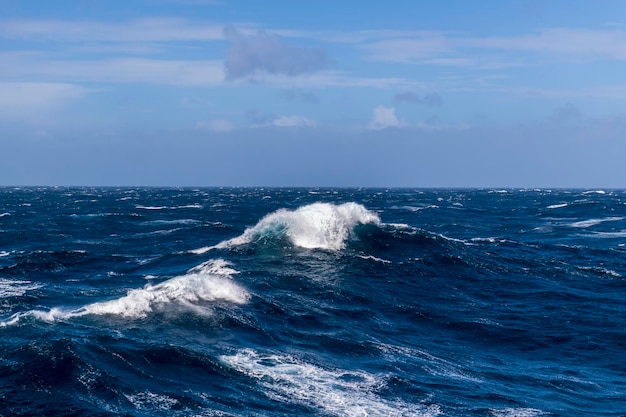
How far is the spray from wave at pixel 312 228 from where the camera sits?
53.9 metres

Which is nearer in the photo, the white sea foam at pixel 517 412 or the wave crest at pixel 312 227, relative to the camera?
the white sea foam at pixel 517 412

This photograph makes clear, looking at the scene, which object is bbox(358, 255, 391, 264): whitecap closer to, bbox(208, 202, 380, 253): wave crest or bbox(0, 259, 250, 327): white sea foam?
bbox(208, 202, 380, 253): wave crest

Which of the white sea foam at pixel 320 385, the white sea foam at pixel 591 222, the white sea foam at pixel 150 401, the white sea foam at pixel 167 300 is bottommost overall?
the white sea foam at pixel 320 385

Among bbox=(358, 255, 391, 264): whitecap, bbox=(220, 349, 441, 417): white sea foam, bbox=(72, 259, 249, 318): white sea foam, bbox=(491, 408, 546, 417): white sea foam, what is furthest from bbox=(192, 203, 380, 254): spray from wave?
bbox=(491, 408, 546, 417): white sea foam

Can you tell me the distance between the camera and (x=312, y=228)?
182ft

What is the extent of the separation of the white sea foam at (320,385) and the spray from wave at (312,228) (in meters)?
28.7

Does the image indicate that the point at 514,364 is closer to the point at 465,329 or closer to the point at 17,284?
the point at 465,329

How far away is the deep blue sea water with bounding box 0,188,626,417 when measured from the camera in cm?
2041

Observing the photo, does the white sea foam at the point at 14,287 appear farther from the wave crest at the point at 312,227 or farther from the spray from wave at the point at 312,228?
the wave crest at the point at 312,227

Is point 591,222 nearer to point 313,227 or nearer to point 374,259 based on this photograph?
point 313,227

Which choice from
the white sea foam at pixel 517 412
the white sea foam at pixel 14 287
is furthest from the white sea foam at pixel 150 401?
the white sea foam at pixel 14 287

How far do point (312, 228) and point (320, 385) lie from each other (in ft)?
112

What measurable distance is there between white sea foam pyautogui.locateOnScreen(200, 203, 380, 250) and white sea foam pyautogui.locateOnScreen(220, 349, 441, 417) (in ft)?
94.2

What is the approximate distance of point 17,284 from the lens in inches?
1503
